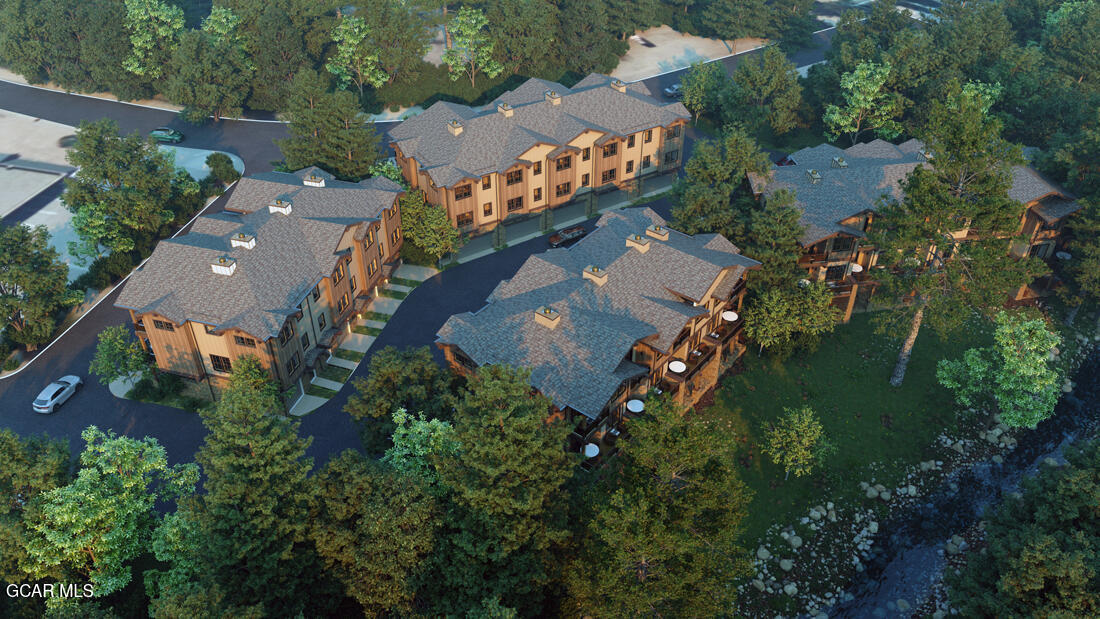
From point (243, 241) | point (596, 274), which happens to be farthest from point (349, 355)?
point (596, 274)

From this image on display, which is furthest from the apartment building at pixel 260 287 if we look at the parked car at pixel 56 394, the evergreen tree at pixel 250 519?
the evergreen tree at pixel 250 519

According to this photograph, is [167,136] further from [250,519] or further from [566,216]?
[250,519]

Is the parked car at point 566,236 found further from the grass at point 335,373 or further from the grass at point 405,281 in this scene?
the grass at point 335,373

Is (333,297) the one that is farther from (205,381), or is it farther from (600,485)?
(600,485)

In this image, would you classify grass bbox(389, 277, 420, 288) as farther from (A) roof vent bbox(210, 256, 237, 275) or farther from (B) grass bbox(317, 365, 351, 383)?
(A) roof vent bbox(210, 256, 237, 275)

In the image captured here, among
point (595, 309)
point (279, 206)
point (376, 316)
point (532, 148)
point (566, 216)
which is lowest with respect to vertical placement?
point (376, 316)
